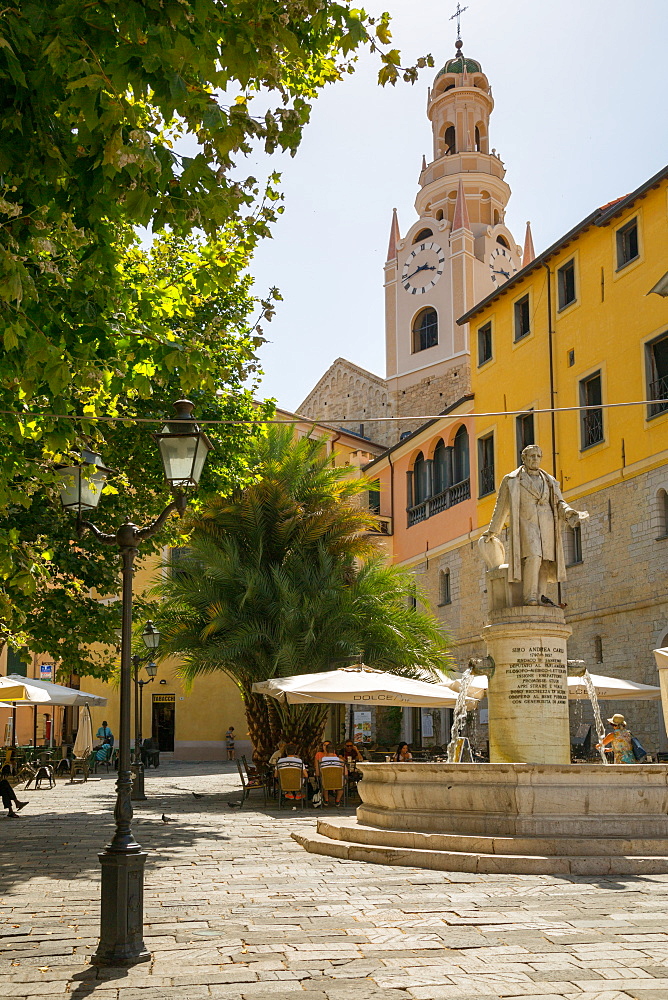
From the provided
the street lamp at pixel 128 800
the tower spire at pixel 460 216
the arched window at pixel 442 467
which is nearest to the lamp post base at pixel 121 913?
the street lamp at pixel 128 800

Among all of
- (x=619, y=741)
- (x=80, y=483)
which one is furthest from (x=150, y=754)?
(x=80, y=483)

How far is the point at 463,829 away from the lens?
440 inches

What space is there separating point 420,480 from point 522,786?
27.1m

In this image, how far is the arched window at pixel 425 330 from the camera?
51812 millimetres

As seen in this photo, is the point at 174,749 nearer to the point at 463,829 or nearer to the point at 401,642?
→ the point at 401,642

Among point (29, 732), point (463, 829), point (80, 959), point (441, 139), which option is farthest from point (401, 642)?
point (441, 139)

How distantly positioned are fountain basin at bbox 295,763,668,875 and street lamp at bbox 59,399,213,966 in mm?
4023

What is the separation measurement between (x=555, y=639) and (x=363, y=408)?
42.4 meters

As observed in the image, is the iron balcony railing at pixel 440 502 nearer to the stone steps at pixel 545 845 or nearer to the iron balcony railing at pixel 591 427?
the iron balcony railing at pixel 591 427

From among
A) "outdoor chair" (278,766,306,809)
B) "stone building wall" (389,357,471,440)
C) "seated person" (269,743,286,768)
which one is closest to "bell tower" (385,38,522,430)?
"stone building wall" (389,357,471,440)

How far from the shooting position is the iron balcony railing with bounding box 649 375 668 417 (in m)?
23.1

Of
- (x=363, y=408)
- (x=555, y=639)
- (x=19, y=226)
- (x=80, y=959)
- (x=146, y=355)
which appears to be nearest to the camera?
(x=19, y=226)

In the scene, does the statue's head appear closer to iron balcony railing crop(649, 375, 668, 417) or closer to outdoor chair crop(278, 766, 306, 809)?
outdoor chair crop(278, 766, 306, 809)

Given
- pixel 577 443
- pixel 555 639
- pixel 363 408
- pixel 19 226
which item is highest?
pixel 363 408
